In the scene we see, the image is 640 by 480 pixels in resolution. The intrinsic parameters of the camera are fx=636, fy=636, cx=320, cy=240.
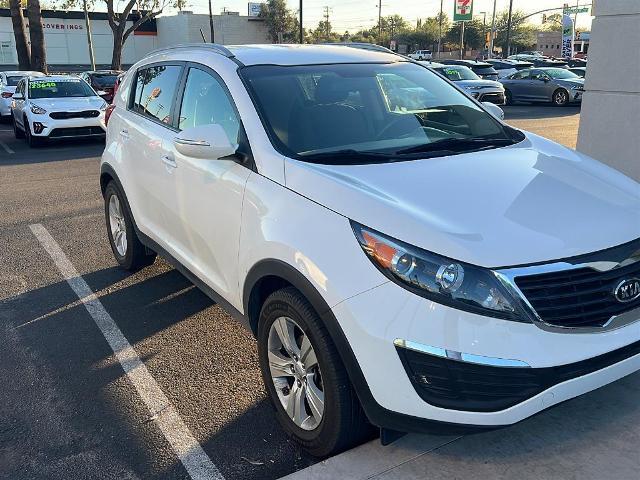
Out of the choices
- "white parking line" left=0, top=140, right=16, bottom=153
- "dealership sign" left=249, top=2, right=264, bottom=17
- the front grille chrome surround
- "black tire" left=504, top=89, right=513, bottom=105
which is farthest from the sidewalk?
"dealership sign" left=249, top=2, right=264, bottom=17

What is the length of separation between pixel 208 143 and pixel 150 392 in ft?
4.77

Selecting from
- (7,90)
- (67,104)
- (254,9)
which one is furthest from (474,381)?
(254,9)

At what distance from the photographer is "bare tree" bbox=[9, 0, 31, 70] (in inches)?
963

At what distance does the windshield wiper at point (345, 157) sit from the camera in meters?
3.18

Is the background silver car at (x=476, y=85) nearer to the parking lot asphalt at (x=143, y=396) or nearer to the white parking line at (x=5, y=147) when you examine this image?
the white parking line at (x=5, y=147)

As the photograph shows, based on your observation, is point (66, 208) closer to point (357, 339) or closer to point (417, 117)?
point (417, 117)

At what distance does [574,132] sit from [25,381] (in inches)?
561

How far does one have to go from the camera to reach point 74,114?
1399 cm

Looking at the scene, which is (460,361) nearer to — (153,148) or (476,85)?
(153,148)

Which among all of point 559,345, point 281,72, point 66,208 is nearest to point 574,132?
point 66,208

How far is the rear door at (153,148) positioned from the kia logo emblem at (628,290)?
8.57 feet

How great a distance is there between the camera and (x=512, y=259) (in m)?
2.39

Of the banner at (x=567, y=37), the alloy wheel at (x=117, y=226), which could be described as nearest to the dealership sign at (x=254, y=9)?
the banner at (x=567, y=37)

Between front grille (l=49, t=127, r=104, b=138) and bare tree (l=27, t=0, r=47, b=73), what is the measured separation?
12401 millimetres
